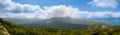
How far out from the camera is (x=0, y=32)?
3602 inches

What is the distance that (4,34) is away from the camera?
93250mm

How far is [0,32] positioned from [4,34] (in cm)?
220
